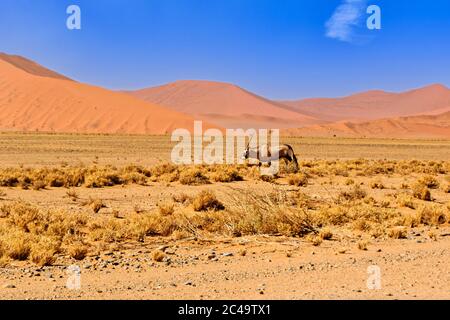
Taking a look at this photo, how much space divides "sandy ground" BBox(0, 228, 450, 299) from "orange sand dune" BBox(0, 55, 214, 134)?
2809 inches

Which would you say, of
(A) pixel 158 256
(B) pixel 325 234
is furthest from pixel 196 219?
(A) pixel 158 256

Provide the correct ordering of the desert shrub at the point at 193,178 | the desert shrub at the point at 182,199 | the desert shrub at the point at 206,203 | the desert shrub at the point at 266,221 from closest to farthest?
1. the desert shrub at the point at 266,221
2. the desert shrub at the point at 206,203
3. the desert shrub at the point at 182,199
4. the desert shrub at the point at 193,178

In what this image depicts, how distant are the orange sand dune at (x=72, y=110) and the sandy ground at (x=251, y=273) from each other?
71.3 meters

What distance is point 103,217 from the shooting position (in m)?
11.8

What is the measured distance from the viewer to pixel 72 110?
86.6 meters

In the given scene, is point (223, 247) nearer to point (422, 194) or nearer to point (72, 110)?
point (422, 194)

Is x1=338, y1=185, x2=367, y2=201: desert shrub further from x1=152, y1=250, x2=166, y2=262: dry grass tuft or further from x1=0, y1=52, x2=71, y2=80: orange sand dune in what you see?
x1=0, y1=52, x2=71, y2=80: orange sand dune

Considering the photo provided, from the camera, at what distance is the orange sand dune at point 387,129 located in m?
107

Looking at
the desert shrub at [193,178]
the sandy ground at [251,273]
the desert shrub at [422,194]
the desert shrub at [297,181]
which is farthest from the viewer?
the desert shrub at [193,178]

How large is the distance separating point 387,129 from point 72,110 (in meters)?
65.3

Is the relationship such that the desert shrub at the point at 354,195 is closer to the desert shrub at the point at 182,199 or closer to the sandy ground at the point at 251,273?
the desert shrub at the point at 182,199

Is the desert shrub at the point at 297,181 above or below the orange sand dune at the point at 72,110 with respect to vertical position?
below

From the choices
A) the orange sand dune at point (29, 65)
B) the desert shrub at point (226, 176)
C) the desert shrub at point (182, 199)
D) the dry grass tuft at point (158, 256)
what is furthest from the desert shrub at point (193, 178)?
the orange sand dune at point (29, 65)

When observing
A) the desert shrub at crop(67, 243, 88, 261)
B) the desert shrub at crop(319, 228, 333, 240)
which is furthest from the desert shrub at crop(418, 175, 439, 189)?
the desert shrub at crop(67, 243, 88, 261)
